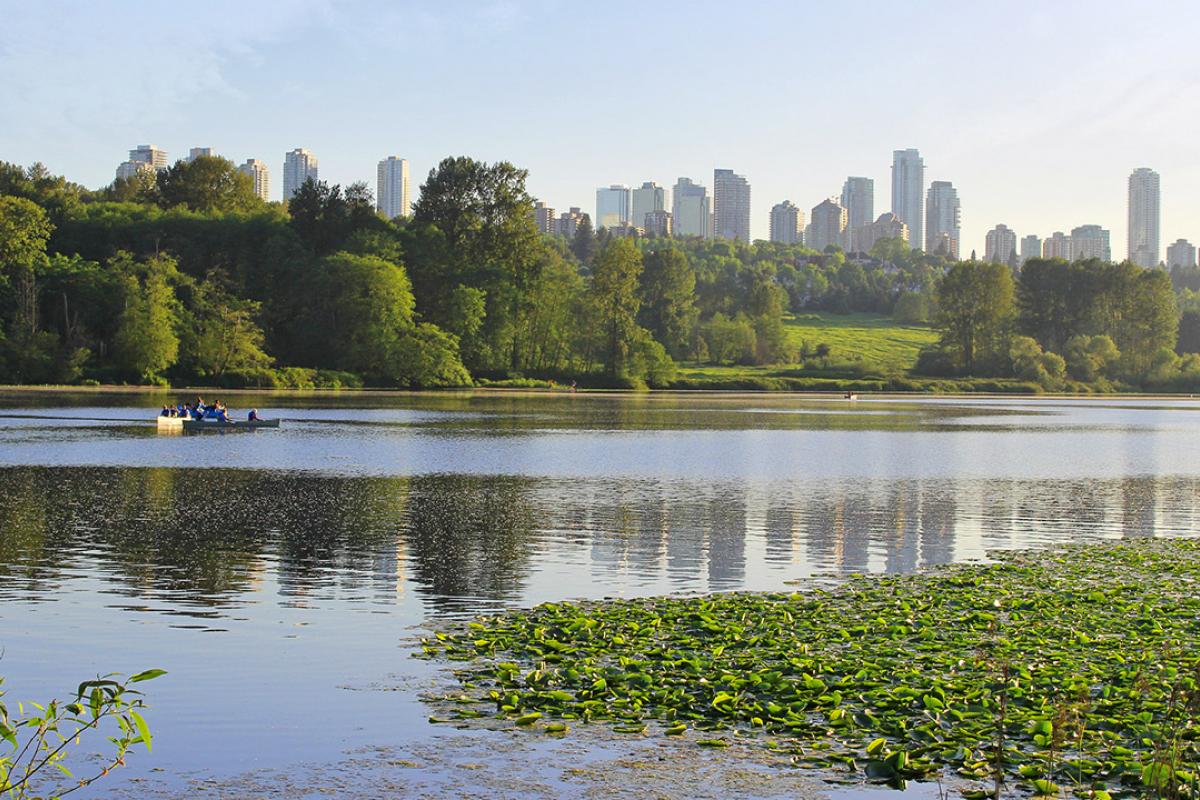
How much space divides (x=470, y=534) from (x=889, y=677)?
15.2 metres

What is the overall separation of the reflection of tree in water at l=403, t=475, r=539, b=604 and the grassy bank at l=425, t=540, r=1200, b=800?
302 centimetres

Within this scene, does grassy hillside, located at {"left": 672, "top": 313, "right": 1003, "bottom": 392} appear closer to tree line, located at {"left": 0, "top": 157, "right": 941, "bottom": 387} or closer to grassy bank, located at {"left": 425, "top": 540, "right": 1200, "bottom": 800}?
tree line, located at {"left": 0, "top": 157, "right": 941, "bottom": 387}

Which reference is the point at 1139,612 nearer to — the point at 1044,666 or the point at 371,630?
the point at 1044,666

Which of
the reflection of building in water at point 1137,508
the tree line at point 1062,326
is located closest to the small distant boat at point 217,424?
the reflection of building in water at point 1137,508

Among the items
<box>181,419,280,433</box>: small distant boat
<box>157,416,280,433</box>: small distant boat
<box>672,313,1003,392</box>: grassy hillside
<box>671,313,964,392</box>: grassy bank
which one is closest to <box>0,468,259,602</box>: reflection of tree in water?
<box>157,416,280,433</box>: small distant boat

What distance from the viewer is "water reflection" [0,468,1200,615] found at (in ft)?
71.6

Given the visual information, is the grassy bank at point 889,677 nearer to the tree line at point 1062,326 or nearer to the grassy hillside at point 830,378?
the grassy hillside at point 830,378

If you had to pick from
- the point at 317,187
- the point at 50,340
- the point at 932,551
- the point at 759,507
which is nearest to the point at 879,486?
the point at 759,507

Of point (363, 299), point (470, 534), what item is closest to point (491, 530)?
point (470, 534)

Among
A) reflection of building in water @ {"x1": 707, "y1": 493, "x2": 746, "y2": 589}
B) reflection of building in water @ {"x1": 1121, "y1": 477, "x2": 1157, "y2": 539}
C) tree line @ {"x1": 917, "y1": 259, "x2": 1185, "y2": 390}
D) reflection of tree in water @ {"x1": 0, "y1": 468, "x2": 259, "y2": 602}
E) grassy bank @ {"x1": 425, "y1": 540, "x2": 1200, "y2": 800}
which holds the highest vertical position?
tree line @ {"x1": 917, "y1": 259, "x2": 1185, "y2": 390}

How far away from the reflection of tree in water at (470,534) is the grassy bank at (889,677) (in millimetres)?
3024

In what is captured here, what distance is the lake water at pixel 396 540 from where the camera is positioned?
12.3 metres

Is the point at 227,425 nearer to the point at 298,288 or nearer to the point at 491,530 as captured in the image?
the point at 491,530

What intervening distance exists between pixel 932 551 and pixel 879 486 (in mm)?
14893
